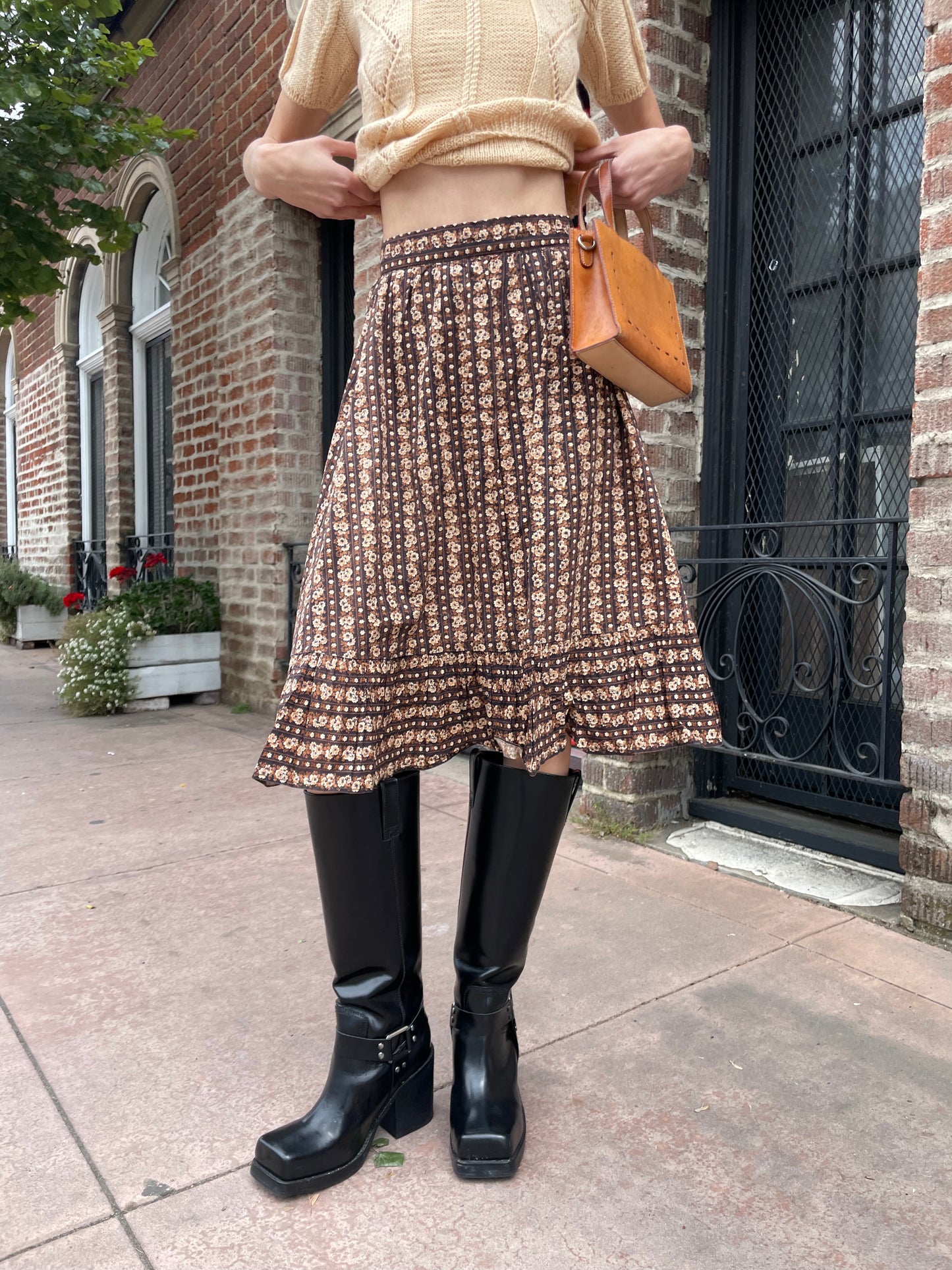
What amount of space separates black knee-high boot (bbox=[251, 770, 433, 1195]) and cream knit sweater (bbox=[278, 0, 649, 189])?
880 mm

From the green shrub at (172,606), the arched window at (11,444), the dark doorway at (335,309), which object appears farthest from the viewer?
the arched window at (11,444)

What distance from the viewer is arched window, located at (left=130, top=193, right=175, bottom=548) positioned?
23.3 ft

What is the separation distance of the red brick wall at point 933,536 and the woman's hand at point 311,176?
130 cm

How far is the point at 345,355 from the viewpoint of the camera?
5.19 m

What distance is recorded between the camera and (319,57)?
4.52ft

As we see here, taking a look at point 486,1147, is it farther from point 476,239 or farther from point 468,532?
point 476,239

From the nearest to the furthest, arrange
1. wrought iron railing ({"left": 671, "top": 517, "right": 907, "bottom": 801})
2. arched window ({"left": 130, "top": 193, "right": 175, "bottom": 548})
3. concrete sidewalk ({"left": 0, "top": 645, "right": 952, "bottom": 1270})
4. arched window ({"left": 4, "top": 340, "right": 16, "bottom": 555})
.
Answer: concrete sidewalk ({"left": 0, "top": 645, "right": 952, "bottom": 1270}) → wrought iron railing ({"left": 671, "top": 517, "right": 907, "bottom": 801}) → arched window ({"left": 130, "top": 193, "right": 175, "bottom": 548}) → arched window ({"left": 4, "top": 340, "right": 16, "bottom": 555})

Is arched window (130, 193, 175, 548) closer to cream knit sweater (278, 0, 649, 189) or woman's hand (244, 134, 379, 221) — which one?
woman's hand (244, 134, 379, 221)

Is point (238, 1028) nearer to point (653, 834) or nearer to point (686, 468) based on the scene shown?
point (653, 834)

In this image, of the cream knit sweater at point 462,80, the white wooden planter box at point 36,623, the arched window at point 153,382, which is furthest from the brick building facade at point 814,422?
the white wooden planter box at point 36,623

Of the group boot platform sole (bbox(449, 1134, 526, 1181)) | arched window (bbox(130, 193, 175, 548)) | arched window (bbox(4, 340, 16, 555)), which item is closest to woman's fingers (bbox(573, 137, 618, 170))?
boot platform sole (bbox(449, 1134, 526, 1181))

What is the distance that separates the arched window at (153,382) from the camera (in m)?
7.11

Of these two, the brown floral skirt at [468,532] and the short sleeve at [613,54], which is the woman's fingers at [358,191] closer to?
the brown floral skirt at [468,532]

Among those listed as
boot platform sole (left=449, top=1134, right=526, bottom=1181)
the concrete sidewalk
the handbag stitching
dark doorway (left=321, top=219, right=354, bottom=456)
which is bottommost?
the concrete sidewalk
